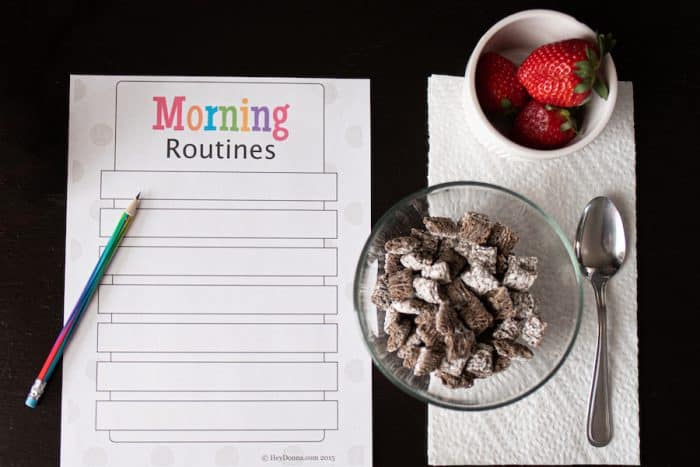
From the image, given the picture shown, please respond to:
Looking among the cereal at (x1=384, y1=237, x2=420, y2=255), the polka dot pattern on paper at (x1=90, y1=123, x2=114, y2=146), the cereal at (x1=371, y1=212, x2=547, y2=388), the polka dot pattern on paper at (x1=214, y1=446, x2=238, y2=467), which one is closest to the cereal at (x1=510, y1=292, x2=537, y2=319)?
the cereal at (x1=371, y1=212, x2=547, y2=388)

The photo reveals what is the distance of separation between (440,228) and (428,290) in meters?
0.06

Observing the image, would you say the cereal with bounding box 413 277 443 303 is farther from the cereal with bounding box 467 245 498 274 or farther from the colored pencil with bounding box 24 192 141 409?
the colored pencil with bounding box 24 192 141 409

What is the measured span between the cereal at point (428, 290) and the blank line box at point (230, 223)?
0.42 ft

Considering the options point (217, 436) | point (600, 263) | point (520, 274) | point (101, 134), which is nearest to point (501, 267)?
point (520, 274)

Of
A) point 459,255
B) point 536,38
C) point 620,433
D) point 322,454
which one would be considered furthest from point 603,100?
point 322,454

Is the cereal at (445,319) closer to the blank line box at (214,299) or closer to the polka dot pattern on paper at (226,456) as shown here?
the blank line box at (214,299)

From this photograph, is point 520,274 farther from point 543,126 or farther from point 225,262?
point 225,262

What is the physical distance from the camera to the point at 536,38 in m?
0.60

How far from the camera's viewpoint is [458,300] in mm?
541

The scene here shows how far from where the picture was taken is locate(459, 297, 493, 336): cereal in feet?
1.75

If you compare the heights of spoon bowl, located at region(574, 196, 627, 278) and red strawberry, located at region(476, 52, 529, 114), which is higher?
red strawberry, located at region(476, 52, 529, 114)

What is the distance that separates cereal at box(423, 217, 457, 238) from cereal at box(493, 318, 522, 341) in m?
0.09

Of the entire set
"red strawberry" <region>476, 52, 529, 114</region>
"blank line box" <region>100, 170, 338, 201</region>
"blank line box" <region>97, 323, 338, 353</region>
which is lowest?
"blank line box" <region>97, 323, 338, 353</region>

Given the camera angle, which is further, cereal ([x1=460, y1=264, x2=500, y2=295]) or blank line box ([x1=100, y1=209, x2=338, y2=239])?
blank line box ([x1=100, y1=209, x2=338, y2=239])
